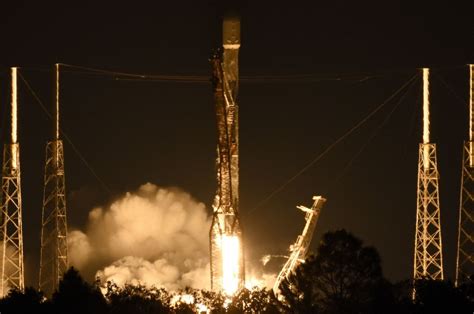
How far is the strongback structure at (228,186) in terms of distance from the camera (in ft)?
249

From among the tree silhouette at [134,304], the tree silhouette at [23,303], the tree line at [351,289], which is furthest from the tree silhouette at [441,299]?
the tree silhouette at [23,303]

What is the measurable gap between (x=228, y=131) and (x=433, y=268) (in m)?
22.9

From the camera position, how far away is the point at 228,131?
76250mm

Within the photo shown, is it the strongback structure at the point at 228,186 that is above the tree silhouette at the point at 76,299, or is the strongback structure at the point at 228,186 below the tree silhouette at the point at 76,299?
above

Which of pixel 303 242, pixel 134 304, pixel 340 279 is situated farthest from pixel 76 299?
pixel 303 242

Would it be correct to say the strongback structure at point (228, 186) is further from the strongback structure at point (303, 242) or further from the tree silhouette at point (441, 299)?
the tree silhouette at point (441, 299)

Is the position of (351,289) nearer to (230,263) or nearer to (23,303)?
(23,303)

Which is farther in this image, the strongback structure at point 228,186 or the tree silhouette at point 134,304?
the strongback structure at point 228,186

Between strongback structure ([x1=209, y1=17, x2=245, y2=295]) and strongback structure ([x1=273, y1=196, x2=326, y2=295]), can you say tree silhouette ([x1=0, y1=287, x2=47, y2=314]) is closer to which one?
strongback structure ([x1=209, y1=17, x2=245, y2=295])

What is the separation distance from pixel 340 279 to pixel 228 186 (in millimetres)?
18039

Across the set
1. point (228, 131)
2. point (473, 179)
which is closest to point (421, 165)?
point (473, 179)

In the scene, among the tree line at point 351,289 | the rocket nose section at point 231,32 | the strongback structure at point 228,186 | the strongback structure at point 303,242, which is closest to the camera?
the tree line at point 351,289

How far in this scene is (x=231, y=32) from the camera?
7575 cm

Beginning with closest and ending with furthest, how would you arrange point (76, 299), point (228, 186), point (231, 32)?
point (76, 299)
point (231, 32)
point (228, 186)
